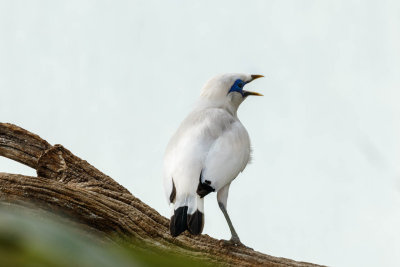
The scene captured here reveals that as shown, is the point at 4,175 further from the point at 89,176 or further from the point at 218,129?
the point at 218,129

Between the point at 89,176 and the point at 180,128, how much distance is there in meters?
1.20

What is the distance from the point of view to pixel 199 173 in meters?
5.91

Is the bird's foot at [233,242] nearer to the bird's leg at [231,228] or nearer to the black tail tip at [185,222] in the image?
the bird's leg at [231,228]

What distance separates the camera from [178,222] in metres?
5.49

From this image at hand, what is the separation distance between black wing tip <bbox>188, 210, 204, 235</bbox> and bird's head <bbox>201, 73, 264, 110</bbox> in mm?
2400

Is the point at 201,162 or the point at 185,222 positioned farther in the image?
the point at 201,162

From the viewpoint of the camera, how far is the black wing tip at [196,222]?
5422 millimetres

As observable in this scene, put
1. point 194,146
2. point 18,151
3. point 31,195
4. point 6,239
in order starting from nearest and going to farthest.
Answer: point 6,239
point 31,195
point 194,146
point 18,151

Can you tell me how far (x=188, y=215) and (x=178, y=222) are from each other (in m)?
0.13

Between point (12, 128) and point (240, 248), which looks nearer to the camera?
point (240, 248)

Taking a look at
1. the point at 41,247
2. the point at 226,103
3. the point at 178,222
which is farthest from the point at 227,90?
the point at 41,247

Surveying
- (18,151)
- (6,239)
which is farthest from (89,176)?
(6,239)

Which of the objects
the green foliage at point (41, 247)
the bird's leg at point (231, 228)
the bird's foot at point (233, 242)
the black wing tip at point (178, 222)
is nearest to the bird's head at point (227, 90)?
the bird's leg at point (231, 228)

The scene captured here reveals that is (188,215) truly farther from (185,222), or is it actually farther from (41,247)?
(41,247)
